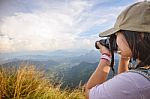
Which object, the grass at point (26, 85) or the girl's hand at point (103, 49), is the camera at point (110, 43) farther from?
the grass at point (26, 85)

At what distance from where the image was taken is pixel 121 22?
1.18m

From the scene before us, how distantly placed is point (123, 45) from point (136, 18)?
111 millimetres

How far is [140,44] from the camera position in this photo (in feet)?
3.76

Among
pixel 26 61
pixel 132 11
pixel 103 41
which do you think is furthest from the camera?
pixel 26 61

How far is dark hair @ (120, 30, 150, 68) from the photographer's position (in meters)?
1.15

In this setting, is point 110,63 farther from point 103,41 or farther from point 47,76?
point 47,76

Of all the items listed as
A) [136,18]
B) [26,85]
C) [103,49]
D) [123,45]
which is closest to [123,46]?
[123,45]

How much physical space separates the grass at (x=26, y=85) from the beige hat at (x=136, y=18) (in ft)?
9.89

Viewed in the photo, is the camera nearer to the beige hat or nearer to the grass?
the beige hat

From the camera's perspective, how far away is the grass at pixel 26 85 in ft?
13.3

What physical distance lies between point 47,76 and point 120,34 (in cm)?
392

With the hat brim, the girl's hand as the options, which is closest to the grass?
the girl's hand

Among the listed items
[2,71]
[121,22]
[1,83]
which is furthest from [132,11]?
[2,71]

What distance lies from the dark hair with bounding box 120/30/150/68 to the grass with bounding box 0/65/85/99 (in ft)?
9.93
